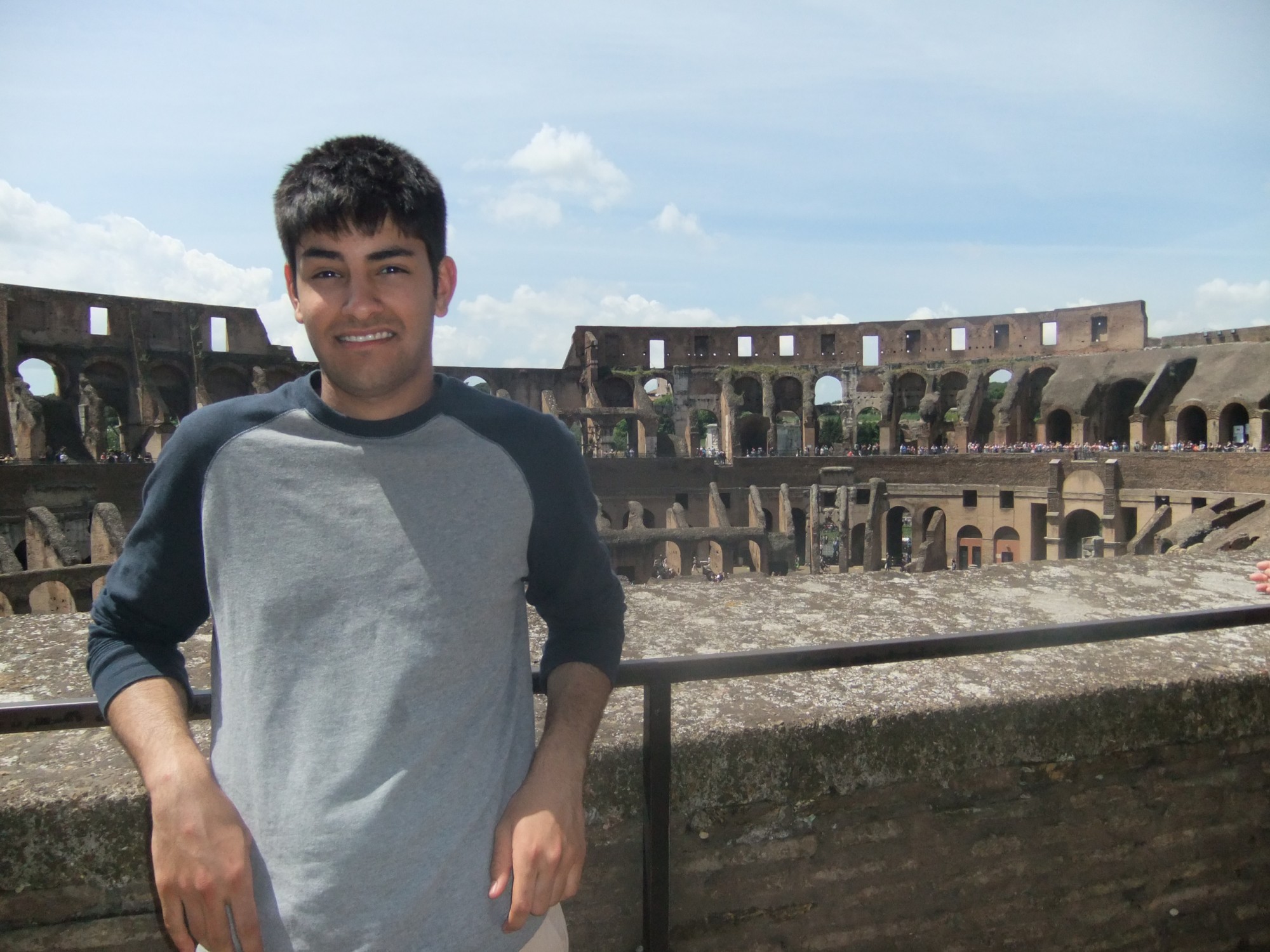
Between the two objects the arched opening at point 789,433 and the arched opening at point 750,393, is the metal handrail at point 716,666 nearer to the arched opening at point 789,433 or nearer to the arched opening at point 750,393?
the arched opening at point 750,393

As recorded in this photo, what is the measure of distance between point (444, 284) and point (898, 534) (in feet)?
112

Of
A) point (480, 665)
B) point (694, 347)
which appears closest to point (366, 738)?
point (480, 665)

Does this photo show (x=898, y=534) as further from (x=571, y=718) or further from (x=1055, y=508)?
(x=571, y=718)

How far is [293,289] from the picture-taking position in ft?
5.26

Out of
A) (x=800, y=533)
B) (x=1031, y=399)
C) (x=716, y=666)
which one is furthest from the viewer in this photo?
(x=1031, y=399)

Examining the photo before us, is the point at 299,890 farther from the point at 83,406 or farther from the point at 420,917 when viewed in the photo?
the point at 83,406

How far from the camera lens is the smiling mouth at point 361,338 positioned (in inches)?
59.5

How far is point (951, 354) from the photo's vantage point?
120 ft

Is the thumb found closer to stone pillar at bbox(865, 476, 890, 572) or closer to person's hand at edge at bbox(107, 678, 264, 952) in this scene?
person's hand at edge at bbox(107, 678, 264, 952)

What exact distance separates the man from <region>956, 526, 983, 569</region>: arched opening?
3088 cm

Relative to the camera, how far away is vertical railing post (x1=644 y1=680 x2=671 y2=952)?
1935 millimetres

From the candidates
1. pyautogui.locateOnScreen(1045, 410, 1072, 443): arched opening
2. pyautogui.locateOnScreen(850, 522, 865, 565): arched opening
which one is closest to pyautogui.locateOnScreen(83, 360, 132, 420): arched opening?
pyautogui.locateOnScreen(850, 522, 865, 565): arched opening

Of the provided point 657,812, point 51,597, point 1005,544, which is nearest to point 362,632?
point 657,812

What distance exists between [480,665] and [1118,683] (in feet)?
6.34
